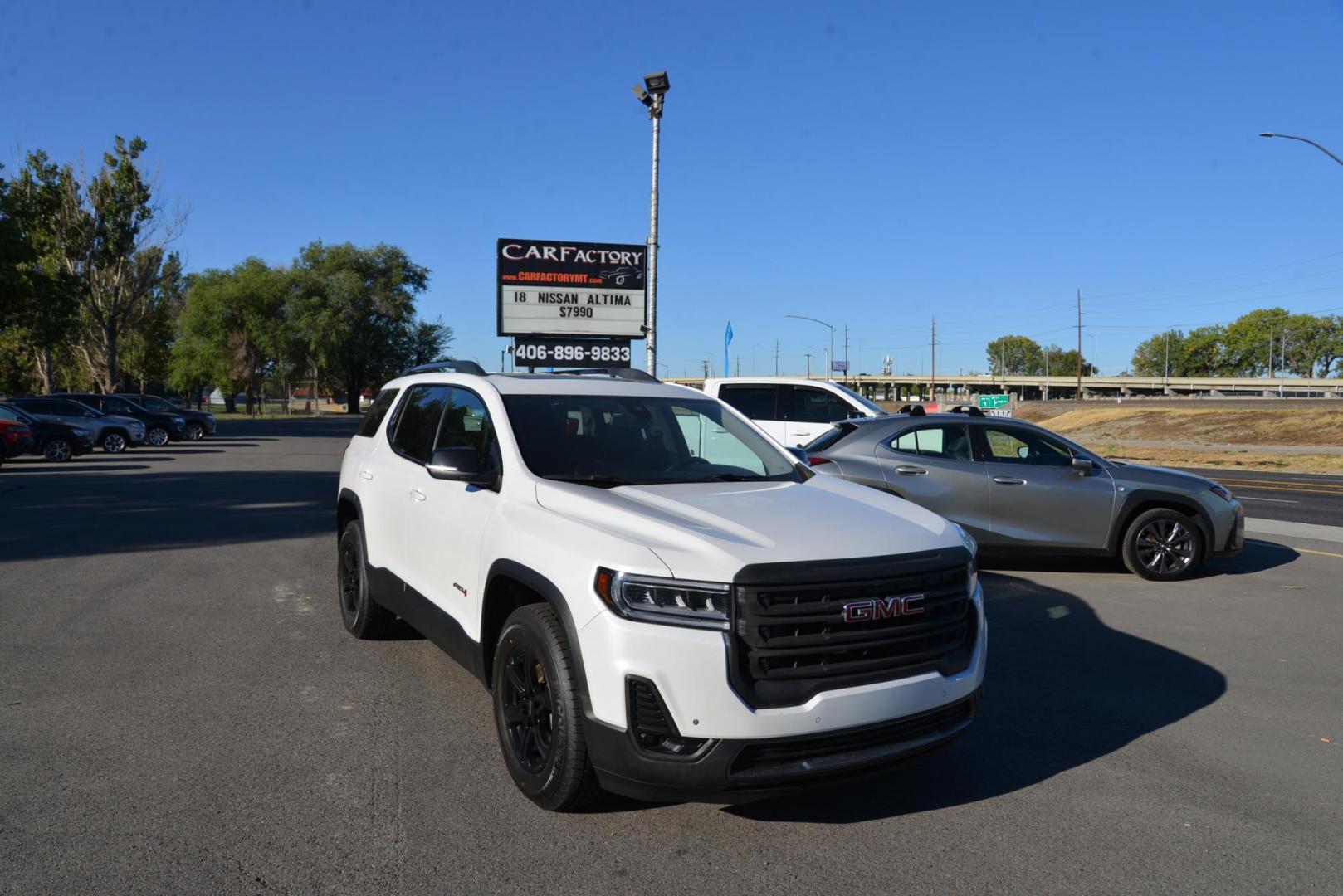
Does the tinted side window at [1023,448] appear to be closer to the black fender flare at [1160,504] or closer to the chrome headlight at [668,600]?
the black fender flare at [1160,504]

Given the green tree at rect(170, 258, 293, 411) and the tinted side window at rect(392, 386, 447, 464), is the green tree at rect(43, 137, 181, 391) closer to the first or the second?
the green tree at rect(170, 258, 293, 411)

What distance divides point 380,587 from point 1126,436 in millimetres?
49780

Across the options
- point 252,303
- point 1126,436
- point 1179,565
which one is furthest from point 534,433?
point 252,303

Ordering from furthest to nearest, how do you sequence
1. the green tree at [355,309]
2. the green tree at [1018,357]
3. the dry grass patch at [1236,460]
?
the green tree at [1018,357], the green tree at [355,309], the dry grass patch at [1236,460]

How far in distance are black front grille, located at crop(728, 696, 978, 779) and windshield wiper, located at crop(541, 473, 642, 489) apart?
4.88 ft

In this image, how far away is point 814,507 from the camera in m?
4.10

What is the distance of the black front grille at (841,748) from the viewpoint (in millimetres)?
3299

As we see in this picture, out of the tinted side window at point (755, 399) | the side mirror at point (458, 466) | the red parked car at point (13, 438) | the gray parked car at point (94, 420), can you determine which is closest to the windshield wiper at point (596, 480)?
the side mirror at point (458, 466)

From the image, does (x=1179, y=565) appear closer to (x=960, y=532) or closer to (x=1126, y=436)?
(x=960, y=532)

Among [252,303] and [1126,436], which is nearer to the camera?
[1126,436]

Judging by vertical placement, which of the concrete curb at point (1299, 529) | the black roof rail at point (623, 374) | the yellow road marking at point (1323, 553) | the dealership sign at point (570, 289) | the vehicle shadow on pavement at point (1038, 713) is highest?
the dealership sign at point (570, 289)

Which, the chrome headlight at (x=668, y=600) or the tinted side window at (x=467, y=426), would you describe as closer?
the chrome headlight at (x=668, y=600)

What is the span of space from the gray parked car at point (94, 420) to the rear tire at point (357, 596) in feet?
72.7

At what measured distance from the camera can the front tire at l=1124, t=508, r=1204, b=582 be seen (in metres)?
8.73
